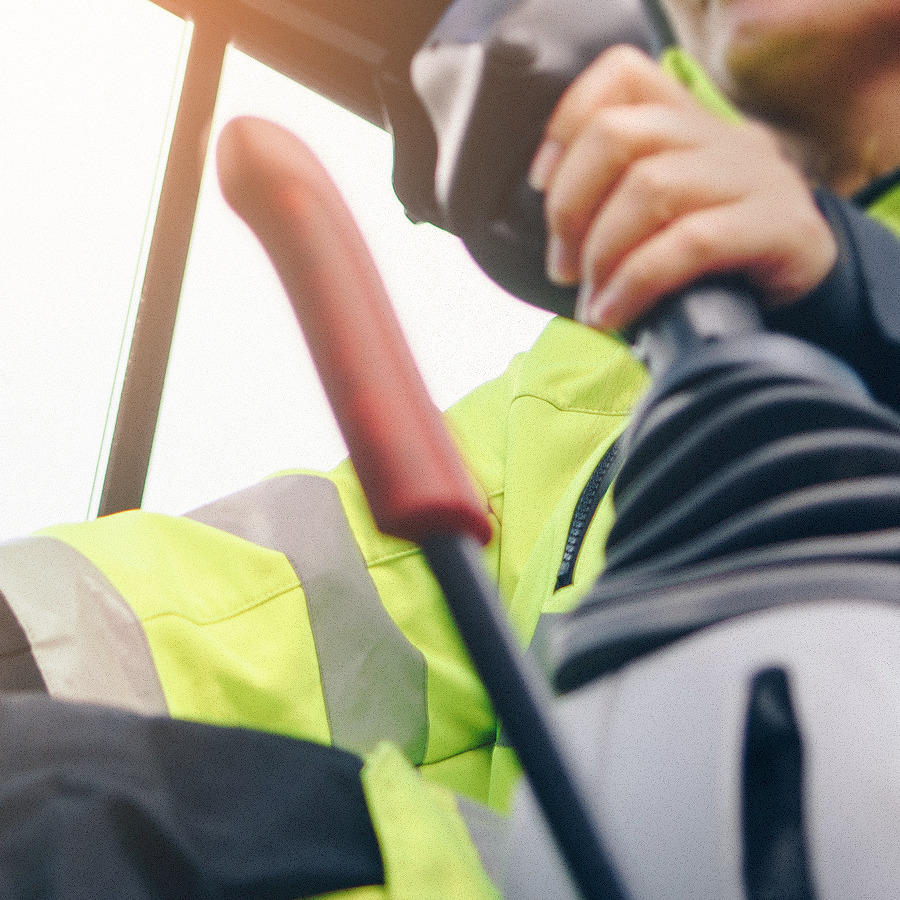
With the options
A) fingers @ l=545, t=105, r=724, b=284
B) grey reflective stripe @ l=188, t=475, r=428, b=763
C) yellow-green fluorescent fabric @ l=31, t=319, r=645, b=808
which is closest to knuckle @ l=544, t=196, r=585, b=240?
fingers @ l=545, t=105, r=724, b=284

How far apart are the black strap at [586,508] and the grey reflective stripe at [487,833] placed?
7.6 inches

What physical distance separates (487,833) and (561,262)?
0.25m

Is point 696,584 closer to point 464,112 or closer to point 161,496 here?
point 464,112

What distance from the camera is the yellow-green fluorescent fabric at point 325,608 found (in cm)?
50

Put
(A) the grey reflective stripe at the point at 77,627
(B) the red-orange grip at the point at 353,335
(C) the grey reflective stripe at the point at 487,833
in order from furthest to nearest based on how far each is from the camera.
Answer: (A) the grey reflective stripe at the point at 77,627 < (C) the grey reflective stripe at the point at 487,833 < (B) the red-orange grip at the point at 353,335

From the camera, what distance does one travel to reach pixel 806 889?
20cm

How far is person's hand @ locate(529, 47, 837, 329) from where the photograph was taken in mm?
228

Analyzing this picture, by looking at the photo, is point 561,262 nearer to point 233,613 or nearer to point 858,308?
point 858,308

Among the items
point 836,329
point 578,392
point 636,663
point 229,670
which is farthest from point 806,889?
point 578,392

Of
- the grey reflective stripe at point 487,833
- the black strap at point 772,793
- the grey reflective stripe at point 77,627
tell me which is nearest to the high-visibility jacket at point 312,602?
the grey reflective stripe at point 77,627

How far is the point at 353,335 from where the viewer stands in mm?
194

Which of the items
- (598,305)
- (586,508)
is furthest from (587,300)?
(586,508)

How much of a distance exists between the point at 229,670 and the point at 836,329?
0.39 meters

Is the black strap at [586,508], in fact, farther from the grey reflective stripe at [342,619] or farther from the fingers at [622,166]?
the fingers at [622,166]
